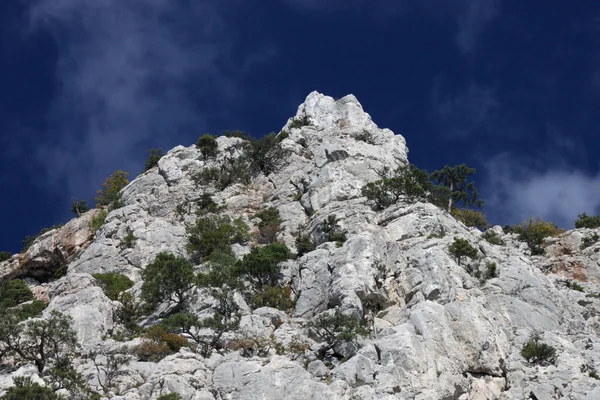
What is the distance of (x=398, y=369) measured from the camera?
33.4 metres

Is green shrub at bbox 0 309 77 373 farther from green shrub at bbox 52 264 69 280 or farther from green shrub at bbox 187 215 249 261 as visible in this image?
green shrub at bbox 52 264 69 280

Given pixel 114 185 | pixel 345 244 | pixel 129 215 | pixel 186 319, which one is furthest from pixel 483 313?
pixel 114 185

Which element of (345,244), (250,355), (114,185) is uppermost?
(114,185)

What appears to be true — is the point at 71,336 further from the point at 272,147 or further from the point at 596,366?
the point at 272,147

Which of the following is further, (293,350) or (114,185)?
(114,185)

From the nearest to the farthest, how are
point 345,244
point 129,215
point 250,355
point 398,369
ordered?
point 398,369 < point 250,355 < point 345,244 < point 129,215

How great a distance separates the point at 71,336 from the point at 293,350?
12.1m

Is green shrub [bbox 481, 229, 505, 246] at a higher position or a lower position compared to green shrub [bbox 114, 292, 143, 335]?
higher

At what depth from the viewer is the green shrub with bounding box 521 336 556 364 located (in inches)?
1497

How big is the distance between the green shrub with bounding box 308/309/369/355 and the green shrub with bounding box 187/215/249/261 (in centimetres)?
1982

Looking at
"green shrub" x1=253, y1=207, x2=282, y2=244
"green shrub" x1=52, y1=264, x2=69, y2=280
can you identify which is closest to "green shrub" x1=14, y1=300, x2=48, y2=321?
"green shrub" x1=52, y1=264, x2=69, y2=280

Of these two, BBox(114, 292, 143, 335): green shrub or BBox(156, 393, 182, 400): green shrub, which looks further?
BBox(114, 292, 143, 335): green shrub

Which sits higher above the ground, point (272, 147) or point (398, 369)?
point (272, 147)

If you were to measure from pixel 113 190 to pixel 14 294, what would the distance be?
24178 millimetres
